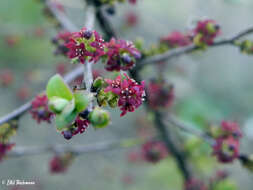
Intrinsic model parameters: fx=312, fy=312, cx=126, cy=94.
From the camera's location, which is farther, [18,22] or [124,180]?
[124,180]

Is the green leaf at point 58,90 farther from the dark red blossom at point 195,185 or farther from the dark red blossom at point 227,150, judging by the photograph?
the dark red blossom at point 195,185

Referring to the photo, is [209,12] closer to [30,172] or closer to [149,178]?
[149,178]

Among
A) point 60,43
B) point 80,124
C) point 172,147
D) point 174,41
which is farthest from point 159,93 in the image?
point 80,124

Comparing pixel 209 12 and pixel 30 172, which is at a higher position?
pixel 209 12

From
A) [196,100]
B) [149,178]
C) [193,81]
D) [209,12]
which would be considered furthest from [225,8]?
[149,178]

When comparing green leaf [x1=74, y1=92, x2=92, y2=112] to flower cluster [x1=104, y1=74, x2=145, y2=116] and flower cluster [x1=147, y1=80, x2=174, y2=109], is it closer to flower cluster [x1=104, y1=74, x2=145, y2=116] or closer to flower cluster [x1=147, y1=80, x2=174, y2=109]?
flower cluster [x1=104, y1=74, x2=145, y2=116]

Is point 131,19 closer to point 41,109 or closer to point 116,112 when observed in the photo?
point 116,112

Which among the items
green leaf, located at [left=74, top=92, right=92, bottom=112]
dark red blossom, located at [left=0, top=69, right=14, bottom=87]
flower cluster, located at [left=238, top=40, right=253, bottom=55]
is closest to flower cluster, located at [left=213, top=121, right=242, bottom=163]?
flower cluster, located at [left=238, top=40, right=253, bottom=55]

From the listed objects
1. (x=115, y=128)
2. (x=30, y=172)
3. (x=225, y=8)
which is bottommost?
(x=30, y=172)

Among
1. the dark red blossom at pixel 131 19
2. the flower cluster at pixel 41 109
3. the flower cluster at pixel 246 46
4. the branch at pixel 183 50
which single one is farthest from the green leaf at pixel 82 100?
the dark red blossom at pixel 131 19
